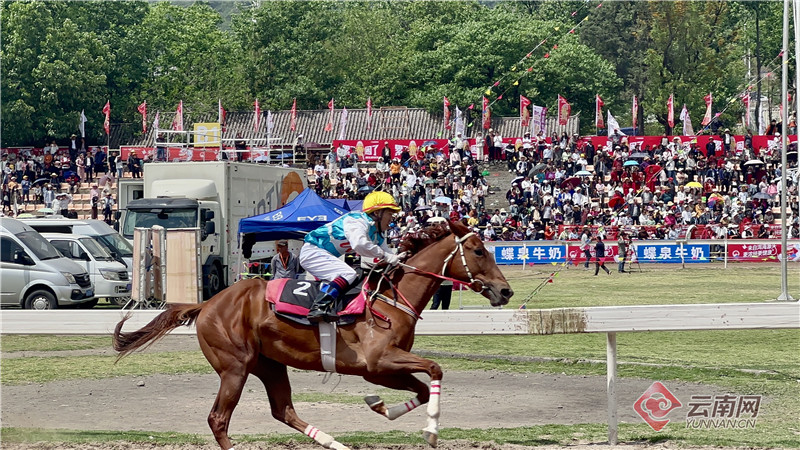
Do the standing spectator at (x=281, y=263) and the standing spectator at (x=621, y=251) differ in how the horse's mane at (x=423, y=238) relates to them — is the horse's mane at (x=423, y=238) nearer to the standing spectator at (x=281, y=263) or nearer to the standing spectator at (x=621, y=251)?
the standing spectator at (x=281, y=263)

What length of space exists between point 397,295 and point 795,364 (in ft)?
26.1

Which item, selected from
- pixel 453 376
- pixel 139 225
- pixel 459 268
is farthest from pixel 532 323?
pixel 139 225

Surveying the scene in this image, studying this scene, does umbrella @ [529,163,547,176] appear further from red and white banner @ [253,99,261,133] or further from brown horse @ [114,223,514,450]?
brown horse @ [114,223,514,450]

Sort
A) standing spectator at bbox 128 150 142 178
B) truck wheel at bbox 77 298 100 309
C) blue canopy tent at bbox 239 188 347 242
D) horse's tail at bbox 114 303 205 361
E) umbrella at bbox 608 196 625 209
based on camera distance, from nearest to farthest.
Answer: horse's tail at bbox 114 303 205 361
truck wheel at bbox 77 298 100 309
blue canopy tent at bbox 239 188 347 242
umbrella at bbox 608 196 625 209
standing spectator at bbox 128 150 142 178

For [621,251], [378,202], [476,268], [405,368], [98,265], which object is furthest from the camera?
[621,251]

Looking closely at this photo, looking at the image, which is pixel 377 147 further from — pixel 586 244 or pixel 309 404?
pixel 309 404

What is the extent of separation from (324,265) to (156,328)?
1753 millimetres

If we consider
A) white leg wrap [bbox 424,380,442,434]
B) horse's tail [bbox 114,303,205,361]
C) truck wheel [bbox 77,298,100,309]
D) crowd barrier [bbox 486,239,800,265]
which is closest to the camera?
white leg wrap [bbox 424,380,442,434]

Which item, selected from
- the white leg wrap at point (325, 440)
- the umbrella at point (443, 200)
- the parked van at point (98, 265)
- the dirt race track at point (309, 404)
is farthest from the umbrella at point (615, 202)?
the white leg wrap at point (325, 440)

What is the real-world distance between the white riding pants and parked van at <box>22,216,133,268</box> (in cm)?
1865

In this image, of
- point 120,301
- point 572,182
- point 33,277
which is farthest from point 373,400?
point 572,182

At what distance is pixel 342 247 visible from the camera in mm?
10055

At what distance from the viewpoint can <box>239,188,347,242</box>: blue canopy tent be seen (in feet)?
→ 86.5

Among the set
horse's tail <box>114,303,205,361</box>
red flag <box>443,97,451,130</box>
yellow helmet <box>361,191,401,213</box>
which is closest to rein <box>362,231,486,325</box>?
yellow helmet <box>361,191,401,213</box>
